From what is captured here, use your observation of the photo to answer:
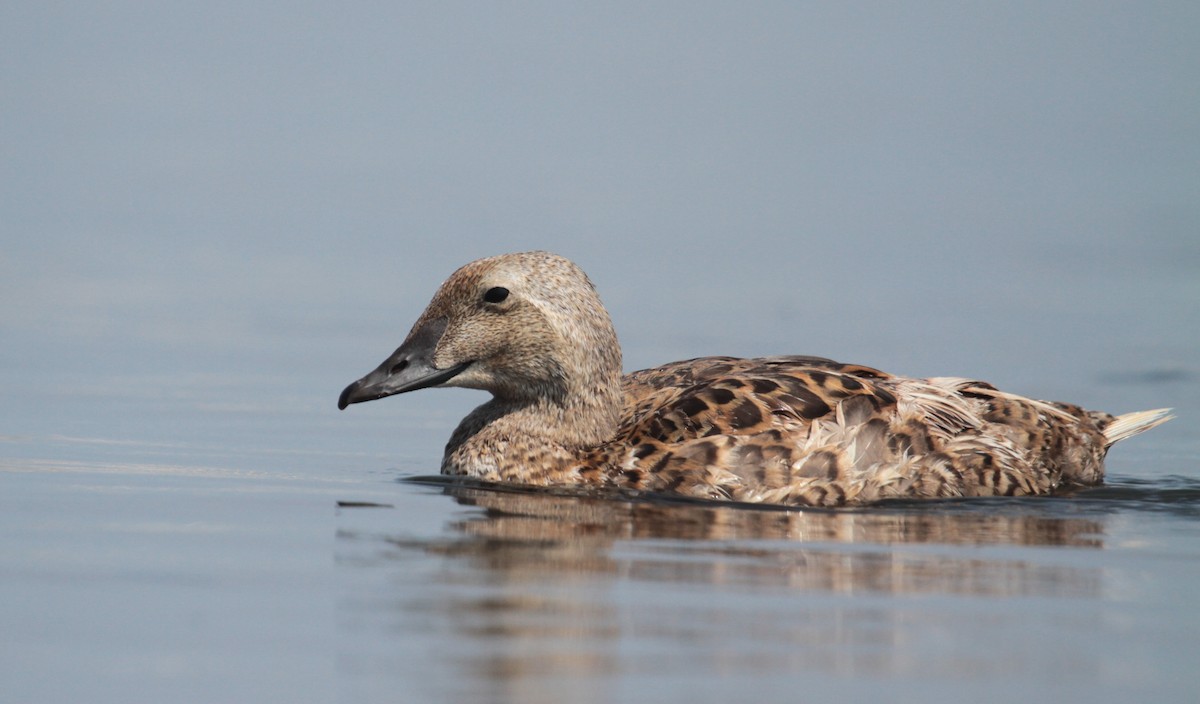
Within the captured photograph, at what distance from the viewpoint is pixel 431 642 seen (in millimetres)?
5207

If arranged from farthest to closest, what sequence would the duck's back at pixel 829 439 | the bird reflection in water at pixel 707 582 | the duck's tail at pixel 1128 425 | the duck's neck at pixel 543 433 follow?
the duck's tail at pixel 1128 425, the duck's neck at pixel 543 433, the duck's back at pixel 829 439, the bird reflection in water at pixel 707 582

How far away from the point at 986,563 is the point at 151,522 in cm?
351

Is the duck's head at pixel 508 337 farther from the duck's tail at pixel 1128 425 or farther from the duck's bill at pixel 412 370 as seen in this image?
the duck's tail at pixel 1128 425

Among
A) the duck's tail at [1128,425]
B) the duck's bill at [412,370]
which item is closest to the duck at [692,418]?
the duck's bill at [412,370]

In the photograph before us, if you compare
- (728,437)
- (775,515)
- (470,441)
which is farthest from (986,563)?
(470,441)

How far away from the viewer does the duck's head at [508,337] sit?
9336 mm

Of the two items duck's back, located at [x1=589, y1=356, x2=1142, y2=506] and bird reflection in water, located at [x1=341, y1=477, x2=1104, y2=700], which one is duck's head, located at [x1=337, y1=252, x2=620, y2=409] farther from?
bird reflection in water, located at [x1=341, y1=477, x2=1104, y2=700]

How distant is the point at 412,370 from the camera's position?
30.7 feet

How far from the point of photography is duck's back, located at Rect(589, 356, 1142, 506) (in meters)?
8.74

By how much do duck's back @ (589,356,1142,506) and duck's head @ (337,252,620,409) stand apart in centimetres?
44

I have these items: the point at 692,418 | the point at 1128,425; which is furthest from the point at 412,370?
the point at 1128,425

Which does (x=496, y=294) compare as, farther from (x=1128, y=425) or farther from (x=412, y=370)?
(x=1128, y=425)

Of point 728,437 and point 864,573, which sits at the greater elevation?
point 728,437

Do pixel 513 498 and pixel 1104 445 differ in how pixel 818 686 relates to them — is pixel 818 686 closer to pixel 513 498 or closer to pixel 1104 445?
pixel 513 498
